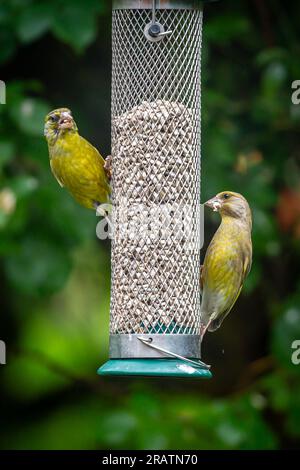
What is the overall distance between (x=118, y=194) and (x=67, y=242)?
225cm

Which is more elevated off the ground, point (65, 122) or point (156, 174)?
point (65, 122)

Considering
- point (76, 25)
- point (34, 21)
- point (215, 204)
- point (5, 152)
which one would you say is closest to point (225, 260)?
point (215, 204)

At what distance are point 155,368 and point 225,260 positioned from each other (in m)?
1.30

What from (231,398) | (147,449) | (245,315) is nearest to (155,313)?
(147,449)

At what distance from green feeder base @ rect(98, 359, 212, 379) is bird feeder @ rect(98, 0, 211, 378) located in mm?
160

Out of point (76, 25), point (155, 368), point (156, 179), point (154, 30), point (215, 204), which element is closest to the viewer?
point (155, 368)

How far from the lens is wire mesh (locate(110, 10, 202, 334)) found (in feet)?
22.0

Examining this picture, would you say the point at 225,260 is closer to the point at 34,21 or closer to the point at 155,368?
the point at 155,368

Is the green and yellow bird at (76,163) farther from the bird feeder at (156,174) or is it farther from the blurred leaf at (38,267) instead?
the blurred leaf at (38,267)

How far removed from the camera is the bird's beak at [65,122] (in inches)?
297

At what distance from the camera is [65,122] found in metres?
7.56

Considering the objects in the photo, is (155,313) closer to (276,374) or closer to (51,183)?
(51,183)

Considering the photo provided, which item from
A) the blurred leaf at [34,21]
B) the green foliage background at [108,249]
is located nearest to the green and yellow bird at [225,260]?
the green foliage background at [108,249]

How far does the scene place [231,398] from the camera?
10.3 m
